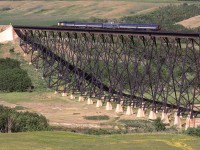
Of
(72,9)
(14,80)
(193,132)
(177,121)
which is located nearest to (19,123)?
(193,132)

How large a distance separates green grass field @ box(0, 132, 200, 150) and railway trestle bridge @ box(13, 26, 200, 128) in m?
8.21

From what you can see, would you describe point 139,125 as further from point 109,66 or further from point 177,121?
point 109,66

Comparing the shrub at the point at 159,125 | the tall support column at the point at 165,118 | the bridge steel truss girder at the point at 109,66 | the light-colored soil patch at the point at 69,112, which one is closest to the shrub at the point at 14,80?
the bridge steel truss girder at the point at 109,66

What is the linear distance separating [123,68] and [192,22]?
167 feet

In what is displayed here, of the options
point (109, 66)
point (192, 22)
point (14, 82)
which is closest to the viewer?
point (14, 82)

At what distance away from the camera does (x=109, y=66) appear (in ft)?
238

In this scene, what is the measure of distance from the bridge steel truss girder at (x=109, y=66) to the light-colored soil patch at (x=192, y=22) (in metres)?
33.1

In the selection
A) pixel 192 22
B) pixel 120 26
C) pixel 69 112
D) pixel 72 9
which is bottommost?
pixel 69 112

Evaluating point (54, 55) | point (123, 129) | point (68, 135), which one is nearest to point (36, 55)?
point (54, 55)

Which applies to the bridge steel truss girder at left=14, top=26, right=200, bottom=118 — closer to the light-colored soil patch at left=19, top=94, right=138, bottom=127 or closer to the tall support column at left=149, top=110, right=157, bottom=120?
the tall support column at left=149, top=110, right=157, bottom=120

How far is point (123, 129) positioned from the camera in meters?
50.8

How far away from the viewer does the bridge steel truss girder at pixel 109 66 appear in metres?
56.8

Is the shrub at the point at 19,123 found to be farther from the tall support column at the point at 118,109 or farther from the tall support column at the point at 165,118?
the tall support column at the point at 118,109

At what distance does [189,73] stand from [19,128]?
33.3 m
